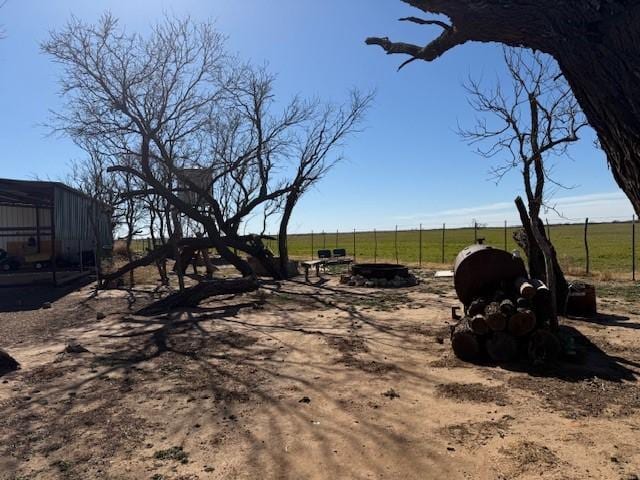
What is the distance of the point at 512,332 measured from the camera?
767 cm

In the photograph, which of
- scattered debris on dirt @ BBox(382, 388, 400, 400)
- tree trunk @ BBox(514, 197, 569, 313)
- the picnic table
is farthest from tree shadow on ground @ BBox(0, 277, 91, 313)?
tree trunk @ BBox(514, 197, 569, 313)

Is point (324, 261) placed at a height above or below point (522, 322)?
above

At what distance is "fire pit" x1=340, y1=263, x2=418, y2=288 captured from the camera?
18.8 meters

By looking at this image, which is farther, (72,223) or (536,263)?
(72,223)

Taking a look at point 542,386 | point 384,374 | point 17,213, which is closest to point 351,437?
point 384,374

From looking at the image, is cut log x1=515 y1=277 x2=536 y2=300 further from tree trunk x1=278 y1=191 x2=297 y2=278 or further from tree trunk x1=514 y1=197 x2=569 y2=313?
tree trunk x1=278 y1=191 x2=297 y2=278

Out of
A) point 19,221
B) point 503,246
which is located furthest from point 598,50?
point 503,246

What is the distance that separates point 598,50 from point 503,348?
5.92m

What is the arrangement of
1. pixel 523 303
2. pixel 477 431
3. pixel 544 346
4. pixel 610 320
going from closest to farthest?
pixel 477 431
pixel 544 346
pixel 523 303
pixel 610 320

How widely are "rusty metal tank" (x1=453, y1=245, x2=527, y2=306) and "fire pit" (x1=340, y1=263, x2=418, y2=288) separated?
9.22 metres

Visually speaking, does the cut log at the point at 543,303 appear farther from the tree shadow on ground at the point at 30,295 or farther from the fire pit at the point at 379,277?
the tree shadow on ground at the point at 30,295

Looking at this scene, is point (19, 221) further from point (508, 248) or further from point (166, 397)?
point (508, 248)

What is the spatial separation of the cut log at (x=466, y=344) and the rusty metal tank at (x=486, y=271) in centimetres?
145

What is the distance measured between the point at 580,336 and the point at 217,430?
22.5ft
